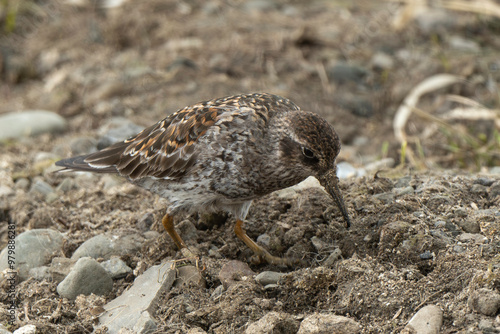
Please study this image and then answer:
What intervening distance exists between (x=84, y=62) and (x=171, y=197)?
574cm

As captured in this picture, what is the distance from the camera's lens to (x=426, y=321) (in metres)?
3.92

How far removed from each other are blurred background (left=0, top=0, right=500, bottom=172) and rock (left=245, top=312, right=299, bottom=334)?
3.58 metres

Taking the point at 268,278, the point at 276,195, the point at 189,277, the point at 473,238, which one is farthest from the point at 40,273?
the point at 473,238

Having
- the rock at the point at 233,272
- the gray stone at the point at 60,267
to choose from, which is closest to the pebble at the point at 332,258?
the rock at the point at 233,272

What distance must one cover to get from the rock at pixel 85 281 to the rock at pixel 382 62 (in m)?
6.61

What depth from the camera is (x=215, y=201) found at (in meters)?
5.33

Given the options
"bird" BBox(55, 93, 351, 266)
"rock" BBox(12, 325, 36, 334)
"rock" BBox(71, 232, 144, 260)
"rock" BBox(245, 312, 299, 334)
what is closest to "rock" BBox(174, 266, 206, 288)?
"bird" BBox(55, 93, 351, 266)

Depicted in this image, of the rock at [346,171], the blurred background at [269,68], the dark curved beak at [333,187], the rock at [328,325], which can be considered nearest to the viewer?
the rock at [328,325]

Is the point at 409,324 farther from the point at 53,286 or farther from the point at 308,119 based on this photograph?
the point at 53,286

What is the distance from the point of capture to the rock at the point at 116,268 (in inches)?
202

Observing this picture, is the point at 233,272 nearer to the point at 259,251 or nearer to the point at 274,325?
the point at 259,251

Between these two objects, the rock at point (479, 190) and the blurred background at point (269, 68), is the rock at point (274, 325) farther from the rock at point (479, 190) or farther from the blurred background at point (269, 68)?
the blurred background at point (269, 68)

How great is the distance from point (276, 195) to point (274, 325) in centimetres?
201

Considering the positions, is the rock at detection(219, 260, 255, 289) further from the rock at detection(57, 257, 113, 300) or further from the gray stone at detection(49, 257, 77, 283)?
the gray stone at detection(49, 257, 77, 283)
